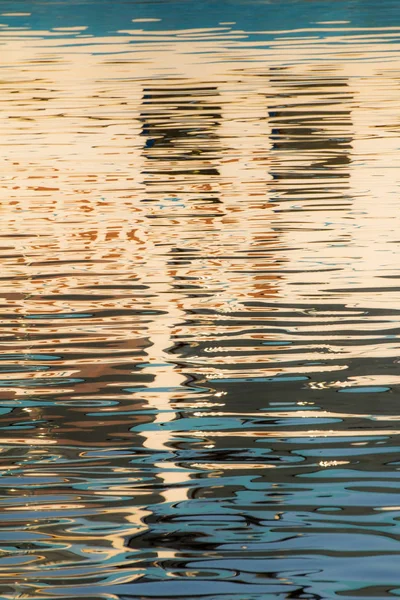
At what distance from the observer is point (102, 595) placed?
382 centimetres

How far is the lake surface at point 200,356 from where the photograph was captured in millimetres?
4098

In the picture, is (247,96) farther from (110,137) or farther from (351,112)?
(110,137)

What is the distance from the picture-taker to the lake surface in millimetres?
4098

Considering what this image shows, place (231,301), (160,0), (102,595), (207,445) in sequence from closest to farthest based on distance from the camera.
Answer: (102,595)
(207,445)
(231,301)
(160,0)

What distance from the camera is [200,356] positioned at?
632cm

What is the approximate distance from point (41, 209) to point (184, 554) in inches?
275

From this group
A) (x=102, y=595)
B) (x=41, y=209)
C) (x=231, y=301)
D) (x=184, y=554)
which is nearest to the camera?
(x=102, y=595)

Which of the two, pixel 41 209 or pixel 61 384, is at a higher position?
pixel 41 209

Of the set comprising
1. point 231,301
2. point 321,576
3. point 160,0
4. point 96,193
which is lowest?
point 321,576

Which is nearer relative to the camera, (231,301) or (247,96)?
(231,301)

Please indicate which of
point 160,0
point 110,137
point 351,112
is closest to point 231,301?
point 110,137

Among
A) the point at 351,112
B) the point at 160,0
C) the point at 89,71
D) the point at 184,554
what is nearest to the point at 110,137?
the point at 351,112

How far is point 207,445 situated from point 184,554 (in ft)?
3.24

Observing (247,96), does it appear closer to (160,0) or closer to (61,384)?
(61,384)
